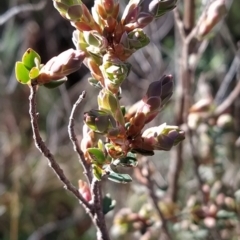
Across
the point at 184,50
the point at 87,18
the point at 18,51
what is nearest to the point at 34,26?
the point at 18,51

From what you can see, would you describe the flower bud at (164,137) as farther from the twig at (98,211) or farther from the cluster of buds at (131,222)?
the cluster of buds at (131,222)

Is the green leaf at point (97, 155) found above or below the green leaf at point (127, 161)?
above

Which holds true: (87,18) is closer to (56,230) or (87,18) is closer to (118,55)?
(118,55)

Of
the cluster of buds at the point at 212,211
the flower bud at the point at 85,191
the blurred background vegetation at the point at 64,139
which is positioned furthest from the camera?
the blurred background vegetation at the point at 64,139

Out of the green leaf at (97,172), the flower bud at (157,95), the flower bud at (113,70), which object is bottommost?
the green leaf at (97,172)

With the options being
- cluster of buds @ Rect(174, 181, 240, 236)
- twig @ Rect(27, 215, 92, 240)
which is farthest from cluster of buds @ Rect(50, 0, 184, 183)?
twig @ Rect(27, 215, 92, 240)

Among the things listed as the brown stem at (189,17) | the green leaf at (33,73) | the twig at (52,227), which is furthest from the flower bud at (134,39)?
the twig at (52,227)
